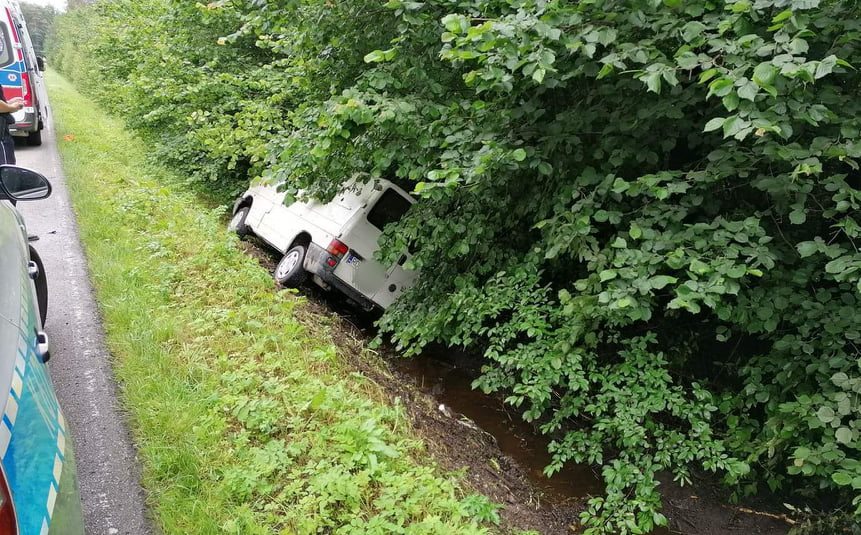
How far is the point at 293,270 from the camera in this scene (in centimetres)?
732

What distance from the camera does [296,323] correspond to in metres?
5.36

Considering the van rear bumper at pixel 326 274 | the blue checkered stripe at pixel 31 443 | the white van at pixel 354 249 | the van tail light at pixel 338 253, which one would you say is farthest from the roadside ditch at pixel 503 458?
the blue checkered stripe at pixel 31 443

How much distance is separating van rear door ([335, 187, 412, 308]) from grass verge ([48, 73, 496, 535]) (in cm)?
92

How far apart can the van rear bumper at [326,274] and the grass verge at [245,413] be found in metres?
0.69

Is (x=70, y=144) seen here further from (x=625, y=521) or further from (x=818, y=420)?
(x=818, y=420)

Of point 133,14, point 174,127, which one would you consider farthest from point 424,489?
point 133,14

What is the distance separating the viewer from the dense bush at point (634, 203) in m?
3.02

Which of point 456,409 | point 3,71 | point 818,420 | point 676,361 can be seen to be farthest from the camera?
point 3,71

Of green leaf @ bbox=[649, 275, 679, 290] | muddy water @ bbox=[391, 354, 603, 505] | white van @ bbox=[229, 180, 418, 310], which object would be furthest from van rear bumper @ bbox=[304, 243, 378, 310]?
green leaf @ bbox=[649, 275, 679, 290]

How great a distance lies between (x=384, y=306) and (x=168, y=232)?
2.85 m

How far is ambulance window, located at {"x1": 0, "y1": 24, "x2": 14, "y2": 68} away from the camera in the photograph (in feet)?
34.4

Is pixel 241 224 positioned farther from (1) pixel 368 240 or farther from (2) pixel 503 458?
(2) pixel 503 458

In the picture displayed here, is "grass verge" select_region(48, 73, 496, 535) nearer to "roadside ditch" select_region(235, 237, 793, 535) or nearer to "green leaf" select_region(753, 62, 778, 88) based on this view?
"roadside ditch" select_region(235, 237, 793, 535)

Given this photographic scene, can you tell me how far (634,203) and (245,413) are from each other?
3195 mm
